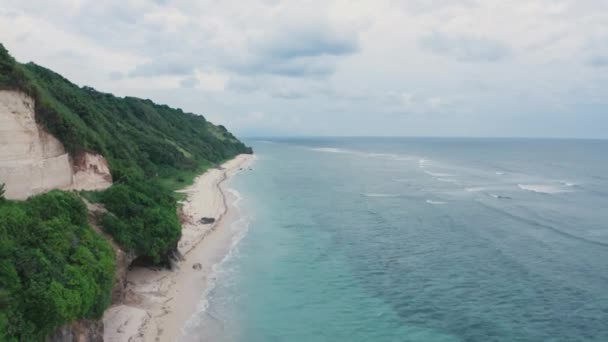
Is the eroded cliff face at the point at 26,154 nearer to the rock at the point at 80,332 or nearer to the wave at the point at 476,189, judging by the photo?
the rock at the point at 80,332

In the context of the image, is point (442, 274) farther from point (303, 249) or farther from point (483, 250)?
point (303, 249)

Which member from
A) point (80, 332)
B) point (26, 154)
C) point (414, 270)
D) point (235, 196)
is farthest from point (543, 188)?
point (80, 332)

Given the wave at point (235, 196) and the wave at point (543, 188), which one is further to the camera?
the wave at point (543, 188)

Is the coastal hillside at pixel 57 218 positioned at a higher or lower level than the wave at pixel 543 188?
higher

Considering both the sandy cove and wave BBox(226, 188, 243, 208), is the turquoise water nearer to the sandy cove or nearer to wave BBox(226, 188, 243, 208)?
wave BBox(226, 188, 243, 208)

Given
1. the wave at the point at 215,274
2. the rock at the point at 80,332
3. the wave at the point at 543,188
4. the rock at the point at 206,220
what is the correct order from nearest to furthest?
the rock at the point at 80,332 → the wave at the point at 215,274 → the rock at the point at 206,220 → the wave at the point at 543,188

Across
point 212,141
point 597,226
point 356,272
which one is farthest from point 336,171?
point 356,272

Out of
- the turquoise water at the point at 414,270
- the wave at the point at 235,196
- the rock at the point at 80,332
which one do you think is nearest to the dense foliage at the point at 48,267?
the rock at the point at 80,332
